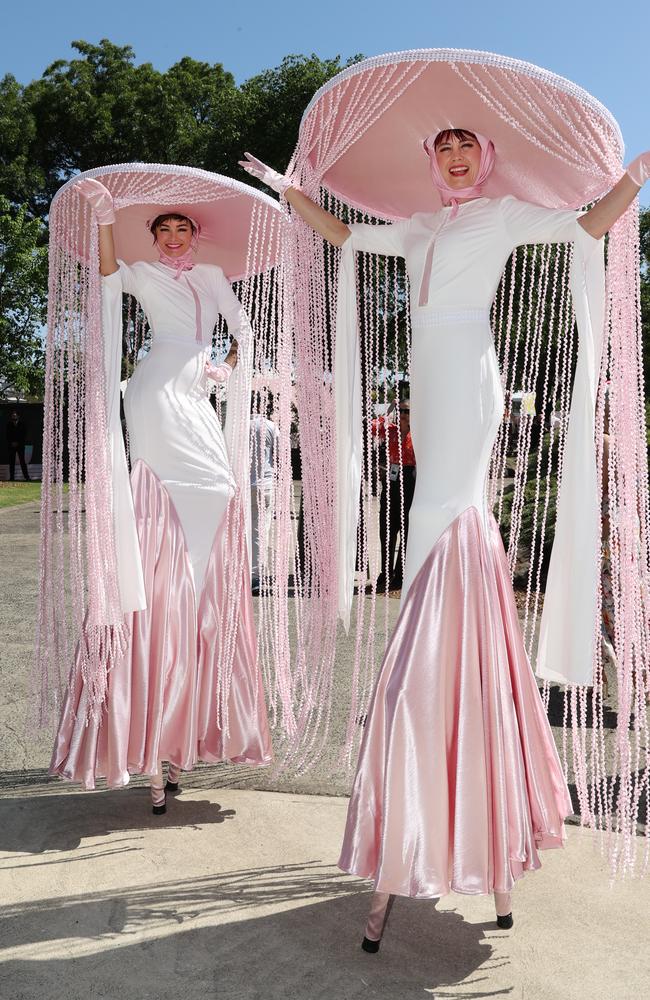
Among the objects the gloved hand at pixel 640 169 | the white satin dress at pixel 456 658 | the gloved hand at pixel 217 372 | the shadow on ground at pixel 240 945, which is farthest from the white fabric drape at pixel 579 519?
the gloved hand at pixel 217 372

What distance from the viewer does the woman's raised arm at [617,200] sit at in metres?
2.32

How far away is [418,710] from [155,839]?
1238mm

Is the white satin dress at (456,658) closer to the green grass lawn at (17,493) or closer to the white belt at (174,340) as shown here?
the white belt at (174,340)

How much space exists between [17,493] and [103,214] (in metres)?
14.6

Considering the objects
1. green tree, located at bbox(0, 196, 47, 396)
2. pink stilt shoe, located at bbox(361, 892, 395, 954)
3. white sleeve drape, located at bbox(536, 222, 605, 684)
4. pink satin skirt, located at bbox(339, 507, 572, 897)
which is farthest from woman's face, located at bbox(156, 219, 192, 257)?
green tree, located at bbox(0, 196, 47, 396)

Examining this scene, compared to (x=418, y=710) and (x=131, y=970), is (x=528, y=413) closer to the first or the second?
(x=418, y=710)

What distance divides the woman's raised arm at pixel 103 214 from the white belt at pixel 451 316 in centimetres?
122

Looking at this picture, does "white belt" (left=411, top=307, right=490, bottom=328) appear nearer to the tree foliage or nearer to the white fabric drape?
the white fabric drape

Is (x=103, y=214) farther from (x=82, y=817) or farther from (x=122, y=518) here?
(x=82, y=817)

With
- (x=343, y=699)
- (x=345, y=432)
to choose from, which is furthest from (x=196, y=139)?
(x=345, y=432)

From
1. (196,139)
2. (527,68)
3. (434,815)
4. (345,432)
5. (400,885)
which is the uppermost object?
(196,139)

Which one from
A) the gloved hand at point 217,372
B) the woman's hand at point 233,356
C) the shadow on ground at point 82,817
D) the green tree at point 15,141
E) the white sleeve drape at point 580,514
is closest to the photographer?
the white sleeve drape at point 580,514

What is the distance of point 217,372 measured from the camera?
3.60 m

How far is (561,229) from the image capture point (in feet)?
8.37
